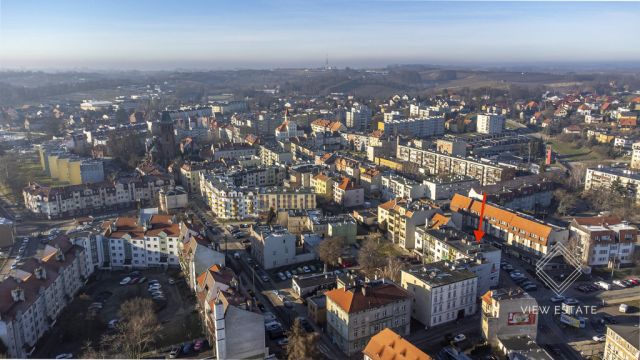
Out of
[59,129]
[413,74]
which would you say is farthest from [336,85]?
[59,129]

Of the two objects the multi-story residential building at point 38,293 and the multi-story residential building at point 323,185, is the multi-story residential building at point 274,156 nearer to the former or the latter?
the multi-story residential building at point 323,185

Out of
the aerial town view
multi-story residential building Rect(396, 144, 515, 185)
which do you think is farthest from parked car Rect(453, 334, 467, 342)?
multi-story residential building Rect(396, 144, 515, 185)

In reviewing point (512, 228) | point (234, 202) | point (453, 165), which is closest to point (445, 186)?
point (512, 228)

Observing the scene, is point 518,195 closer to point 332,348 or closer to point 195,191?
point 332,348

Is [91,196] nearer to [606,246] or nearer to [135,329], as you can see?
[135,329]

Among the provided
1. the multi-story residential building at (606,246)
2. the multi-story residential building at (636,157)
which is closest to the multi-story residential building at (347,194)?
the multi-story residential building at (606,246)

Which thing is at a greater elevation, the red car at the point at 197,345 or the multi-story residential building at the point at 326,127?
the multi-story residential building at the point at 326,127

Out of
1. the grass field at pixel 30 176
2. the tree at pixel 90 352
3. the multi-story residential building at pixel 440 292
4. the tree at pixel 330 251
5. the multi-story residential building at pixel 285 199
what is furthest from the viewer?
the grass field at pixel 30 176
